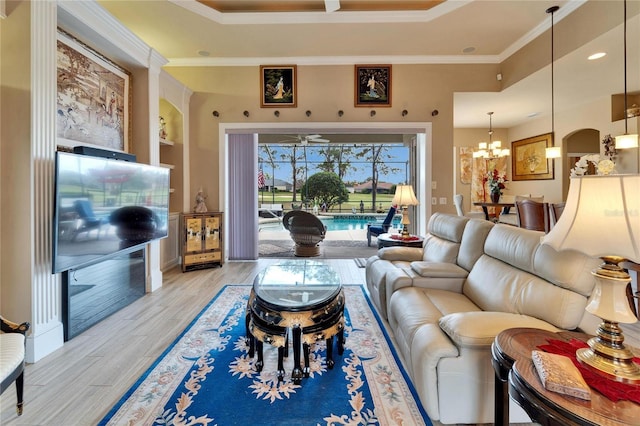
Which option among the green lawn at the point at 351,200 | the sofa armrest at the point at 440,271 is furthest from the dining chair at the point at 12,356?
the green lawn at the point at 351,200

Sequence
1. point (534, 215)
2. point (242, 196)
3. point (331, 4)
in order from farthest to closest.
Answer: point (242, 196), point (534, 215), point (331, 4)

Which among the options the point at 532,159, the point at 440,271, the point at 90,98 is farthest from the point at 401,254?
the point at 532,159

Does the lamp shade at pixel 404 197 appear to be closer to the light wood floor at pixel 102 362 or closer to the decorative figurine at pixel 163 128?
the light wood floor at pixel 102 362

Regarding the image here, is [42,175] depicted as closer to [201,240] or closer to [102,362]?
[102,362]

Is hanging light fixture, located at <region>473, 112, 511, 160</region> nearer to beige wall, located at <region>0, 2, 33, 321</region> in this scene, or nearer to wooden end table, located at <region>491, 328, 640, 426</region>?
wooden end table, located at <region>491, 328, 640, 426</region>

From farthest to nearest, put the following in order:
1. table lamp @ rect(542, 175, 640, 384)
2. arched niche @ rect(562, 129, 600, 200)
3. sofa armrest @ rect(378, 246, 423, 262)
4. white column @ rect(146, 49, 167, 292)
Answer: arched niche @ rect(562, 129, 600, 200) < white column @ rect(146, 49, 167, 292) < sofa armrest @ rect(378, 246, 423, 262) < table lamp @ rect(542, 175, 640, 384)

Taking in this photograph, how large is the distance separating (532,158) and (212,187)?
7426 millimetres

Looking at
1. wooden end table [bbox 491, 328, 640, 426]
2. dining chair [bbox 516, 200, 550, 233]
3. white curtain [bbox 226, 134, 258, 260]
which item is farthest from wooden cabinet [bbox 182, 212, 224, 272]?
dining chair [bbox 516, 200, 550, 233]

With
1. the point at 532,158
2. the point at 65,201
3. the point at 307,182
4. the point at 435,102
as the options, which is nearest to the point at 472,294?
the point at 65,201

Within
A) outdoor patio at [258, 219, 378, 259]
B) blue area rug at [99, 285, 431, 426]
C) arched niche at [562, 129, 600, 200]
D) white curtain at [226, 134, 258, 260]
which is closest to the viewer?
blue area rug at [99, 285, 431, 426]

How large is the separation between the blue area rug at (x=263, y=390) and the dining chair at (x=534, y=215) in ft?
8.46

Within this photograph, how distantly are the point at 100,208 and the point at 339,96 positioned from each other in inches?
148

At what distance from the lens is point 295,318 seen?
1912mm

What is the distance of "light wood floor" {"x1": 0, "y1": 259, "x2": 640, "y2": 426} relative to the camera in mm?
1716
